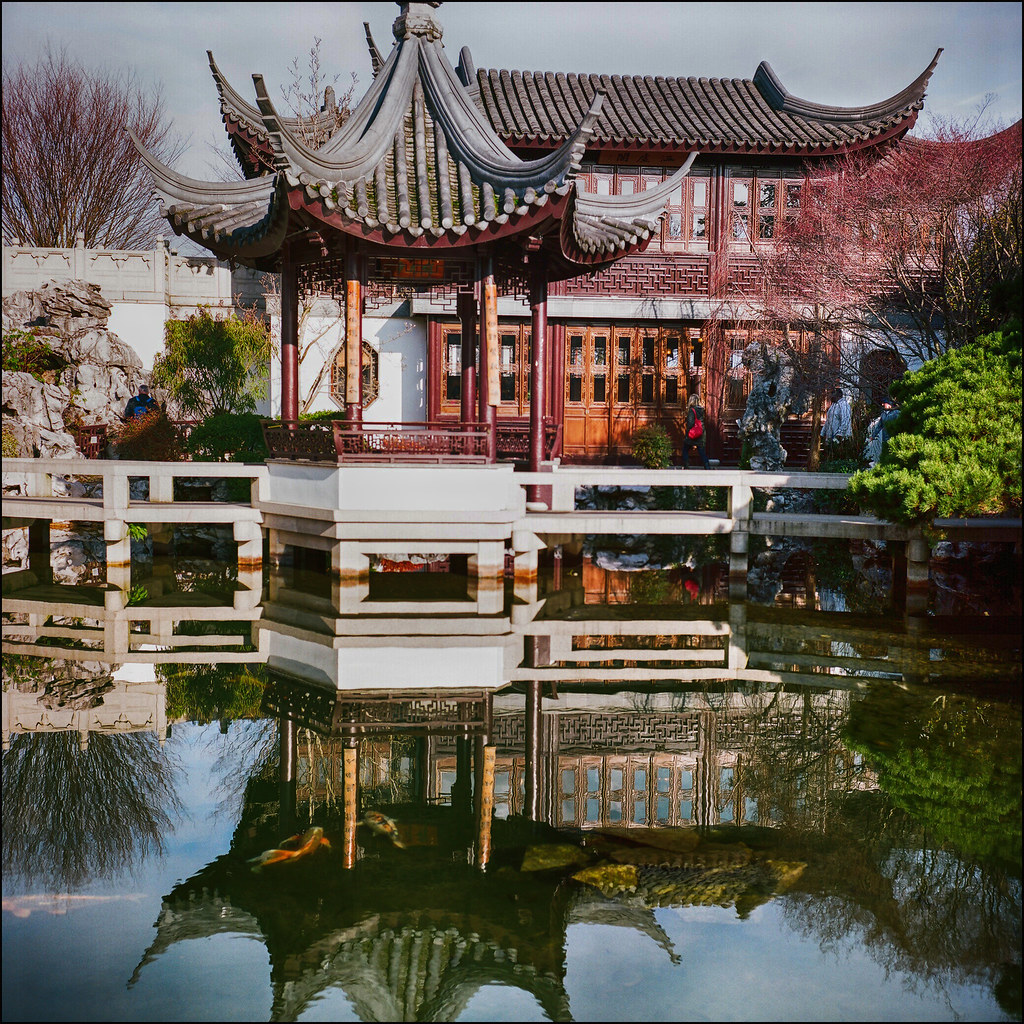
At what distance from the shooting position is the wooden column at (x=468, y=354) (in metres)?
11.4

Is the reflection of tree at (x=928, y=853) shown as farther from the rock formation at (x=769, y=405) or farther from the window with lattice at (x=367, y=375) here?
the window with lattice at (x=367, y=375)

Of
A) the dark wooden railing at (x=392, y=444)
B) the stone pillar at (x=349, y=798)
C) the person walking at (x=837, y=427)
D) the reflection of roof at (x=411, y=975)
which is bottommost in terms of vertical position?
the reflection of roof at (x=411, y=975)

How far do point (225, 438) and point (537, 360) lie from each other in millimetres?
4478

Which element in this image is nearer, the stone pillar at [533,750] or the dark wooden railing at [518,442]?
the stone pillar at [533,750]

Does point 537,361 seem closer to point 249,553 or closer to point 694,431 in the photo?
point 249,553

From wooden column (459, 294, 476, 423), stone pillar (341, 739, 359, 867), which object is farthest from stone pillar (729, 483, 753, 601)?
stone pillar (341, 739, 359, 867)

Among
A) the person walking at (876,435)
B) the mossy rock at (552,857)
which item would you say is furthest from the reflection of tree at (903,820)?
the person walking at (876,435)

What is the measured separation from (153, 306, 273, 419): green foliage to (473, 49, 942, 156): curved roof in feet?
19.5

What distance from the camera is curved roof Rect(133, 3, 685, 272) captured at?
844cm

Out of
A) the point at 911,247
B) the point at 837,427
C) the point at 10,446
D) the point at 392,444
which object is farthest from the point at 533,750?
the point at 10,446

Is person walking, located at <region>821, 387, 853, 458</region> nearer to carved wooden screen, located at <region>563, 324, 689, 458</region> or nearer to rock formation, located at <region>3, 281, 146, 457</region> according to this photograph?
carved wooden screen, located at <region>563, 324, 689, 458</region>

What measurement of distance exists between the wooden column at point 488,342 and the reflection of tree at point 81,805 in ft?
15.6

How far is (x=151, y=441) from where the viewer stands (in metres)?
13.2

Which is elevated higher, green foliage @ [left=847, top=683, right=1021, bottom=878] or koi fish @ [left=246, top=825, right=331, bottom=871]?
green foliage @ [left=847, top=683, right=1021, bottom=878]
